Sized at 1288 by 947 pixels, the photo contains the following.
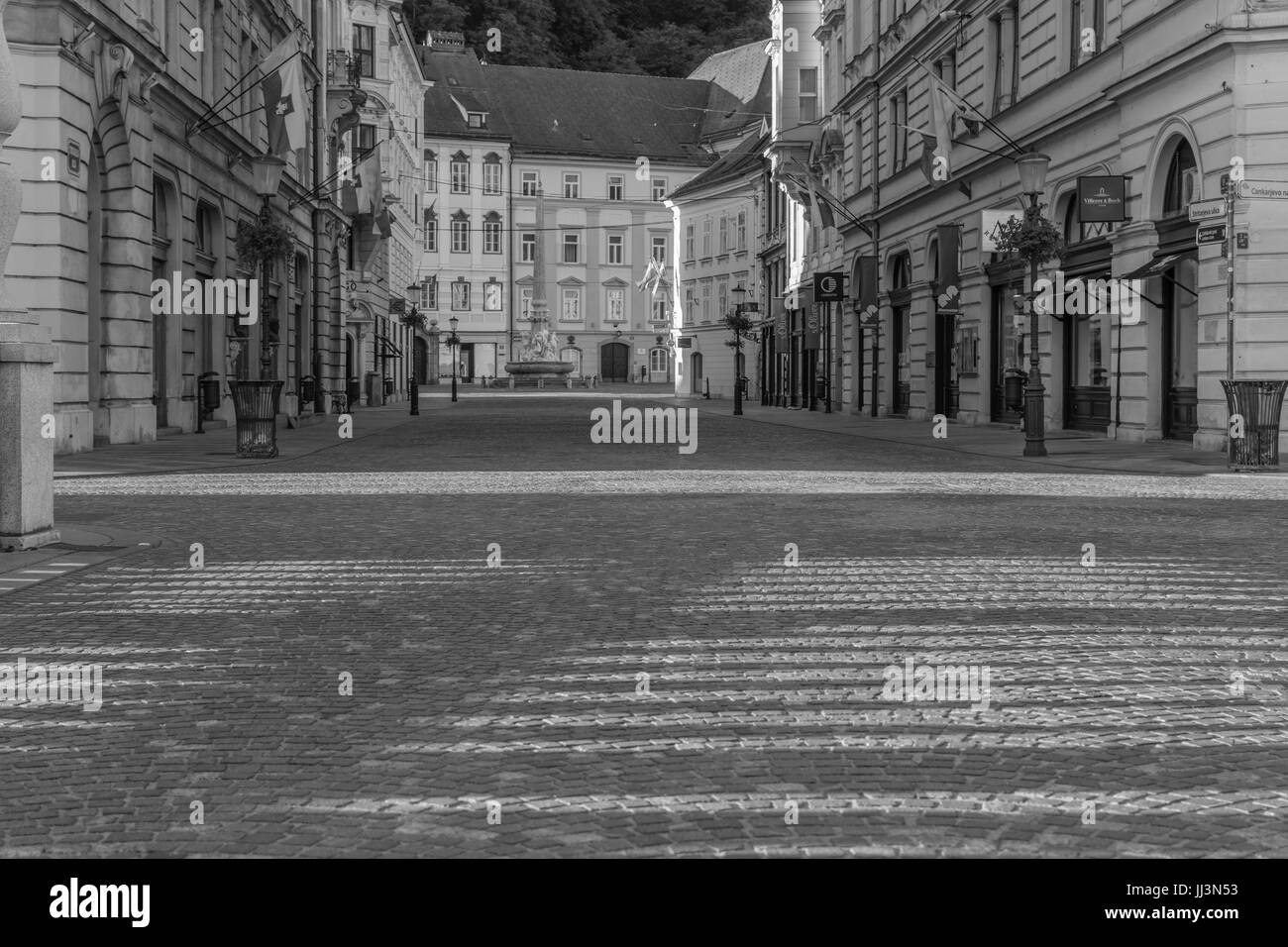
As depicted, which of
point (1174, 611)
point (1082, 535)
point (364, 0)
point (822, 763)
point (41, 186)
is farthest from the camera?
point (364, 0)

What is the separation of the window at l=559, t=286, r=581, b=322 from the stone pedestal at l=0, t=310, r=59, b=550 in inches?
3927

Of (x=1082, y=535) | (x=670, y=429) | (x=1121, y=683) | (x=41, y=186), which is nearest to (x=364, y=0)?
(x=670, y=429)

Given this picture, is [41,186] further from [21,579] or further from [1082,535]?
[1082,535]

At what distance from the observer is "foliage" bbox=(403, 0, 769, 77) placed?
11450 centimetres

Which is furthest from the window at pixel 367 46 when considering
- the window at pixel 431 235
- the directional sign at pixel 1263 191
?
the directional sign at pixel 1263 191

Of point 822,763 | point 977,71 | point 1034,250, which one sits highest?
point 977,71

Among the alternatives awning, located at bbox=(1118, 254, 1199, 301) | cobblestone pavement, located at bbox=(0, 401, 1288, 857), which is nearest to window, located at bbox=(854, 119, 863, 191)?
awning, located at bbox=(1118, 254, 1199, 301)

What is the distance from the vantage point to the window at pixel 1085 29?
28.0 metres

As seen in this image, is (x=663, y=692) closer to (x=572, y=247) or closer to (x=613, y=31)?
(x=572, y=247)

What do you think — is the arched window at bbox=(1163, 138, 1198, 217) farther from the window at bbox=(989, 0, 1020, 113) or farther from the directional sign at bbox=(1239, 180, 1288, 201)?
the window at bbox=(989, 0, 1020, 113)

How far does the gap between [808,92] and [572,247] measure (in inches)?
2085

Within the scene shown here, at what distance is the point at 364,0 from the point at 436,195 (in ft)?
144

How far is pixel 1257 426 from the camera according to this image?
19516 millimetres
